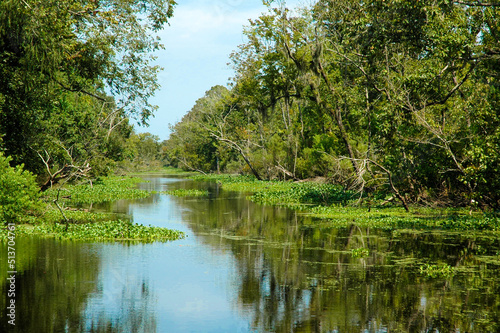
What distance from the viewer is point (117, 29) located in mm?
20344

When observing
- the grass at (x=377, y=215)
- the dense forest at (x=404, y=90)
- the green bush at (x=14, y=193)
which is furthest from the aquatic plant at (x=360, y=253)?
the green bush at (x=14, y=193)

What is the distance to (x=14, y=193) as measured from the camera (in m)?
18.2

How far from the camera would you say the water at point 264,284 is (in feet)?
30.0

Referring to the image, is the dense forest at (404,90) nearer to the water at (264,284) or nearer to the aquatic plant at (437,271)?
the water at (264,284)

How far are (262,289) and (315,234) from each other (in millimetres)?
8466

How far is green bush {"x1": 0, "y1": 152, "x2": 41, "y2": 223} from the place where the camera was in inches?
709

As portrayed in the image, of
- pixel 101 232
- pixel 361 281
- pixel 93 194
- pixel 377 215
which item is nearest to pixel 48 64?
pixel 101 232

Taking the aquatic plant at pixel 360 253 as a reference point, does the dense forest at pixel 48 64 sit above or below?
above

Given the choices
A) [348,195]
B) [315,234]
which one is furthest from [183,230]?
[348,195]

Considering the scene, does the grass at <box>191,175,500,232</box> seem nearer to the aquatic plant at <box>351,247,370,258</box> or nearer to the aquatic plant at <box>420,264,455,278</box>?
the aquatic plant at <box>351,247,370,258</box>

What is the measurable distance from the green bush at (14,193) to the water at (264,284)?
2.50 m

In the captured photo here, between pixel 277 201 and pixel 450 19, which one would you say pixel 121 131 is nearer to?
pixel 277 201

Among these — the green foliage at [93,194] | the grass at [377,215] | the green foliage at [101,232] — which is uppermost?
the green foliage at [93,194]

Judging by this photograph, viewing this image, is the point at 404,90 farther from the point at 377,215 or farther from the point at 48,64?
the point at 48,64
